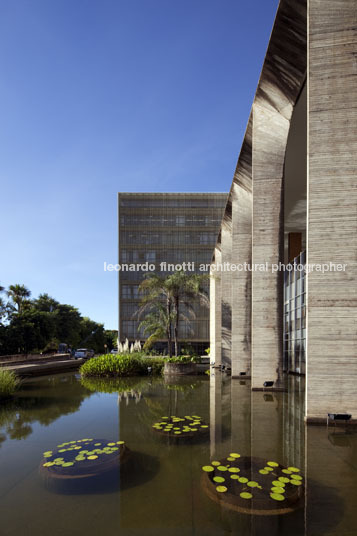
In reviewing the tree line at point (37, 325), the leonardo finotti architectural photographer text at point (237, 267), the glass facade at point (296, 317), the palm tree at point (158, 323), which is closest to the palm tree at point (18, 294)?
the tree line at point (37, 325)

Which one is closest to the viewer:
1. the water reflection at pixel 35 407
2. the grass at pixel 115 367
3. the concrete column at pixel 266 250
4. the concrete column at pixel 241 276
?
the water reflection at pixel 35 407

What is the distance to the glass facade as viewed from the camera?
20672 mm

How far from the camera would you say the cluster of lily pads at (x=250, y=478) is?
14.5 feet

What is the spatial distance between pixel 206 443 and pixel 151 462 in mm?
1420

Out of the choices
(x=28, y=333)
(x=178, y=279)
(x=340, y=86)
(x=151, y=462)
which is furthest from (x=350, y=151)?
(x=28, y=333)

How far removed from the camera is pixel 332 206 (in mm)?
8570

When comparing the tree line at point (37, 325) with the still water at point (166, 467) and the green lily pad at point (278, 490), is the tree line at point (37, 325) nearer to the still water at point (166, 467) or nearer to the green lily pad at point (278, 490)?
the still water at point (166, 467)

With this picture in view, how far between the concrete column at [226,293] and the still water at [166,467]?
11878mm

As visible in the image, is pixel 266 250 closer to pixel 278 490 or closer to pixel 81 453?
pixel 81 453

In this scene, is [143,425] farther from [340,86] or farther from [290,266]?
[290,266]

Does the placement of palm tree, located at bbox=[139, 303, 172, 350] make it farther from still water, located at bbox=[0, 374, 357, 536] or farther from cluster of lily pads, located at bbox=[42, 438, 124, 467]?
cluster of lily pads, located at bbox=[42, 438, 124, 467]

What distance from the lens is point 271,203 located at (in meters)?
13.8

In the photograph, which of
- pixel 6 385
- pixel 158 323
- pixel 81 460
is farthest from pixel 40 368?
pixel 81 460

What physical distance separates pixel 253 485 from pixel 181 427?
355 centimetres
